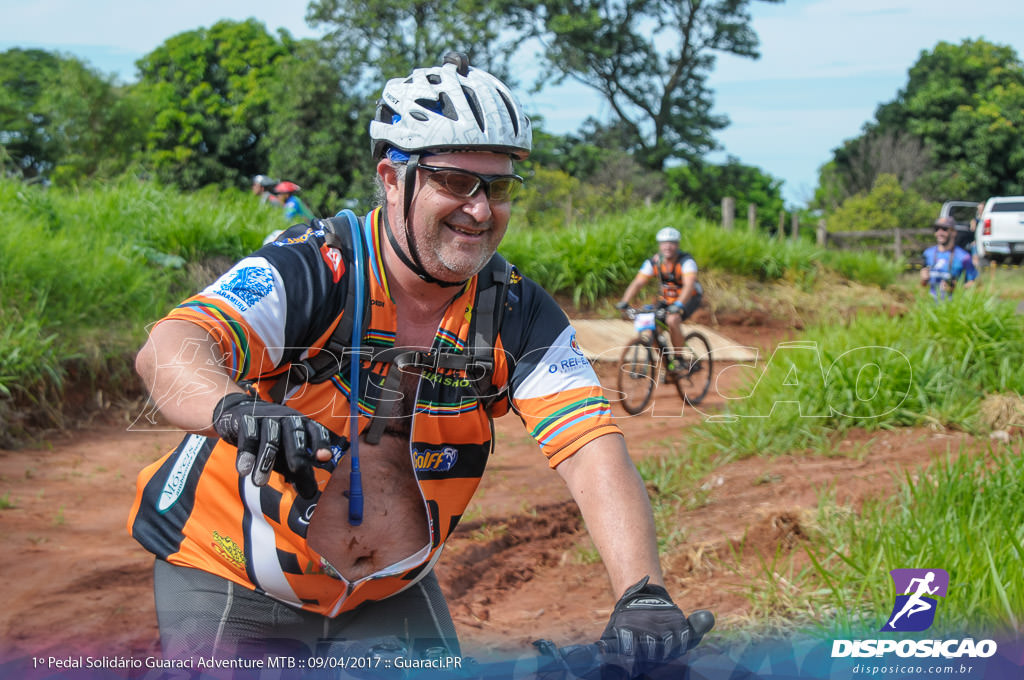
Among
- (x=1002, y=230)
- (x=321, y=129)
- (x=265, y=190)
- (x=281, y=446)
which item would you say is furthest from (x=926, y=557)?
(x=321, y=129)

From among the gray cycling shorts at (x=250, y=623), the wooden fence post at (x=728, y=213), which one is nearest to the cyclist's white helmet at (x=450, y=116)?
the gray cycling shorts at (x=250, y=623)

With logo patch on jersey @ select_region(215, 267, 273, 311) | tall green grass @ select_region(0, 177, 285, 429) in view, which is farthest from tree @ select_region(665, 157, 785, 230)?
logo patch on jersey @ select_region(215, 267, 273, 311)

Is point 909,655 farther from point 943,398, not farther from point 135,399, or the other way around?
point 135,399

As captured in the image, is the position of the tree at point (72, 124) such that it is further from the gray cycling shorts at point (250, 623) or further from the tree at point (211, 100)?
the gray cycling shorts at point (250, 623)

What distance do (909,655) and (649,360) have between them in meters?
8.20

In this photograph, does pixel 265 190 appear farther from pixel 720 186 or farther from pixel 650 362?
pixel 720 186

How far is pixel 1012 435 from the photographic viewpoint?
249 inches

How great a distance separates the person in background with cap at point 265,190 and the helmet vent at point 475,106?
11.0 metres

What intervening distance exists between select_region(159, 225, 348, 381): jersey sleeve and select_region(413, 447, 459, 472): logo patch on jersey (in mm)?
401

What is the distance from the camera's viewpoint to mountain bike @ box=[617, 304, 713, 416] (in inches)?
417

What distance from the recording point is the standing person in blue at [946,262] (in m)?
11.1

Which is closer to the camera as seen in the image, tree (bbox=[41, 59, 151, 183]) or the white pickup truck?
the white pickup truck

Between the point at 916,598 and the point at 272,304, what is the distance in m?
2.87

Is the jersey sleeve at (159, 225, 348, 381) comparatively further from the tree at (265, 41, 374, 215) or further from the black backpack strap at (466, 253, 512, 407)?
the tree at (265, 41, 374, 215)
